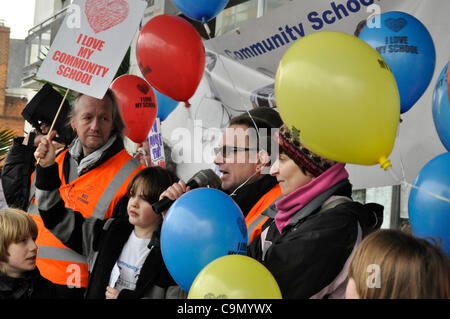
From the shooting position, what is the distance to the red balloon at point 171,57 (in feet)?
10.7

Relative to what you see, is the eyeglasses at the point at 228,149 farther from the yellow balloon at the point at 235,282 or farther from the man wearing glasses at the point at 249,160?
the yellow balloon at the point at 235,282

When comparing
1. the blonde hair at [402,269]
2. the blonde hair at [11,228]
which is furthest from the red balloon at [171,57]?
the blonde hair at [402,269]

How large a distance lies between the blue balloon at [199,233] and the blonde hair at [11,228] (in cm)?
98

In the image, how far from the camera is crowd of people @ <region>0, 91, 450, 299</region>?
5.61 ft

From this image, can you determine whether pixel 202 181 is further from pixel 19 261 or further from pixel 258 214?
pixel 19 261

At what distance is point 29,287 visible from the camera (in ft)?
9.48

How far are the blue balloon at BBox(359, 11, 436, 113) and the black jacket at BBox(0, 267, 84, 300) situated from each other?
1958 mm

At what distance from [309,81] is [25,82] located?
66.8ft

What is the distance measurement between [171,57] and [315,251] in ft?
5.46

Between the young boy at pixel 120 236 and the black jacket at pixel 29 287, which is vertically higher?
the young boy at pixel 120 236

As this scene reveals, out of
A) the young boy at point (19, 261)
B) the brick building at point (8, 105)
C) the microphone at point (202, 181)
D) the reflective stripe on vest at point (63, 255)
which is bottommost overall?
the brick building at point (8, 105)

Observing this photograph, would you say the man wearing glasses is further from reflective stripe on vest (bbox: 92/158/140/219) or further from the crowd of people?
reflective stripe on vest (bbox: 92/158/140/219)

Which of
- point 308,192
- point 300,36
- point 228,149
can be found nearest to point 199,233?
point 308,192

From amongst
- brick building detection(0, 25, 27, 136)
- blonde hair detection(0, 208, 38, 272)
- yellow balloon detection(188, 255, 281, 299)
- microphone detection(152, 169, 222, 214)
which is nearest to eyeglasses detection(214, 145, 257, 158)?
microphone detection(152, 169, 222, 214)
